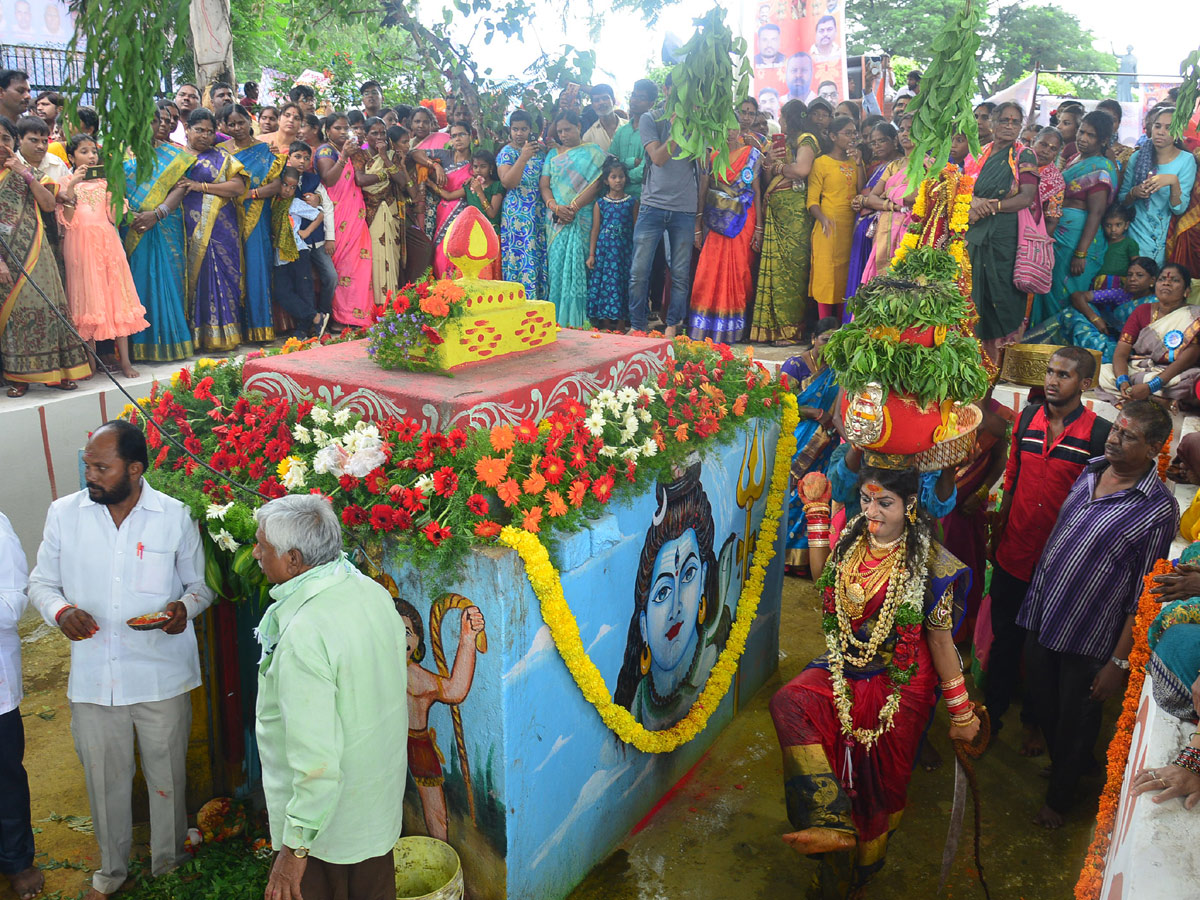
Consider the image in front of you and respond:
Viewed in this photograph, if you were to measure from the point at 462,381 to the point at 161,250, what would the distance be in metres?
4.27

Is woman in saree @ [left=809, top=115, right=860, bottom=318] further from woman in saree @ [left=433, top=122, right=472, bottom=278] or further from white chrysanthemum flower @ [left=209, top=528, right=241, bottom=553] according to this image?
white chrysanthemum flower @ [left=209, top=528, right=241, bottom=553]

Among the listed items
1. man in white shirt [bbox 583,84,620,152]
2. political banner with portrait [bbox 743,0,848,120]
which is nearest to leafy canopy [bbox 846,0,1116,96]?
political banner with portrait [bbox 743,0,848,120]

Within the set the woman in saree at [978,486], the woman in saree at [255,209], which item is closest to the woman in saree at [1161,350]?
the woman in saree at [978,486]

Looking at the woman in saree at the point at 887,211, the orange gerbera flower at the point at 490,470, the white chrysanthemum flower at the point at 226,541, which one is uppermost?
the woman in saree at the point at 887,211

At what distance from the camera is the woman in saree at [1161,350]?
6.16 meters

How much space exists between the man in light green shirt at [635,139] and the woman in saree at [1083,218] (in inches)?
136

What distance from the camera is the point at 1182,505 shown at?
4664 mm

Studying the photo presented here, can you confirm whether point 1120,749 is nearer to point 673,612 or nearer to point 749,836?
point 749,836

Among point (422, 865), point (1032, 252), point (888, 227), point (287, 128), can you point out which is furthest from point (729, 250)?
point (422, 865)

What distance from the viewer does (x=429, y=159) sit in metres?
9.02

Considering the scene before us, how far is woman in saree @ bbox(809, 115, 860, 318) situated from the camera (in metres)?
8.24

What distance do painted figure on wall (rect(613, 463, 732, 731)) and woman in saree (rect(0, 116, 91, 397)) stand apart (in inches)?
163

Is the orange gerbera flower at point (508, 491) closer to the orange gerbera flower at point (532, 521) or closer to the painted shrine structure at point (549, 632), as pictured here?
the orange gerbera flower at point (532, 521)

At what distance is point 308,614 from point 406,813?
1382 mm
